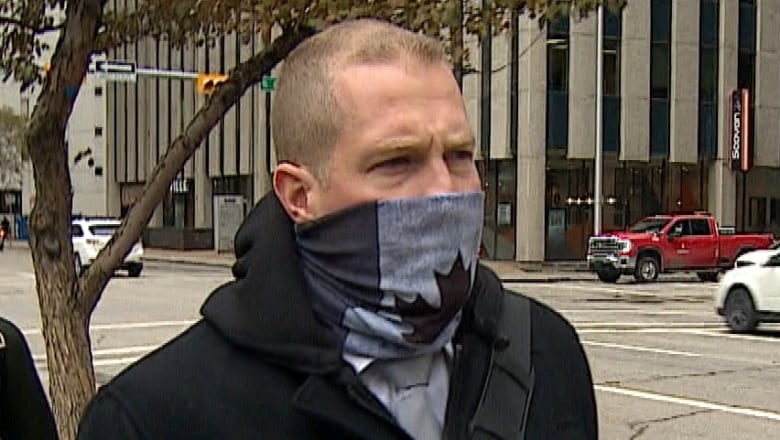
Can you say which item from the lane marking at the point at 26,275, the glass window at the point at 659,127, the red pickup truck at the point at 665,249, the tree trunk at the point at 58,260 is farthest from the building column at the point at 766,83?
the tree trunk at the point at 58,260

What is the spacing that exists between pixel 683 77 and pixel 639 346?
2261 centimetres

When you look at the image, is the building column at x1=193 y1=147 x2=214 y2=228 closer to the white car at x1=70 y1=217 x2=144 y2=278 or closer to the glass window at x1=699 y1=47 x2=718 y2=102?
the white car at x1=70 y1=217 x2=144 y2=278

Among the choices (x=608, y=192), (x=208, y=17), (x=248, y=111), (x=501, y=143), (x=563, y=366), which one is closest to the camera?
(x=563, y=366)

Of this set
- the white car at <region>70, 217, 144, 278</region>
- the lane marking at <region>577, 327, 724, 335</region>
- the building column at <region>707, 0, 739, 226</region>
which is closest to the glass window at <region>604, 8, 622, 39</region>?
the building column at <region>707, 0, 739, 226</region>

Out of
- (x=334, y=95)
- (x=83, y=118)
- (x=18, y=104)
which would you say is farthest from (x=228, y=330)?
(x=18, y=104)

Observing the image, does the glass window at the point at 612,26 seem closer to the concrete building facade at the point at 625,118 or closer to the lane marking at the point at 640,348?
the concrete building facade at the point at 625,118

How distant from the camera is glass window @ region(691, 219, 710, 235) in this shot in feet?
104

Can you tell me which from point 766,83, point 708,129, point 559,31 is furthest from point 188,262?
point 766,83

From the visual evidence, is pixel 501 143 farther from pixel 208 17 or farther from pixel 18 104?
pixel 18 104

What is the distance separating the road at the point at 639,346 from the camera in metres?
10.8

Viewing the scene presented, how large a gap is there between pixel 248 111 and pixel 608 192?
620 inches

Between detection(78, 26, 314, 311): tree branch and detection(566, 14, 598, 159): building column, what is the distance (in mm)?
30681

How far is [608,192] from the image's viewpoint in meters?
38.3

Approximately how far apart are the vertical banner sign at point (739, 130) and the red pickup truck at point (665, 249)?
254 inches
